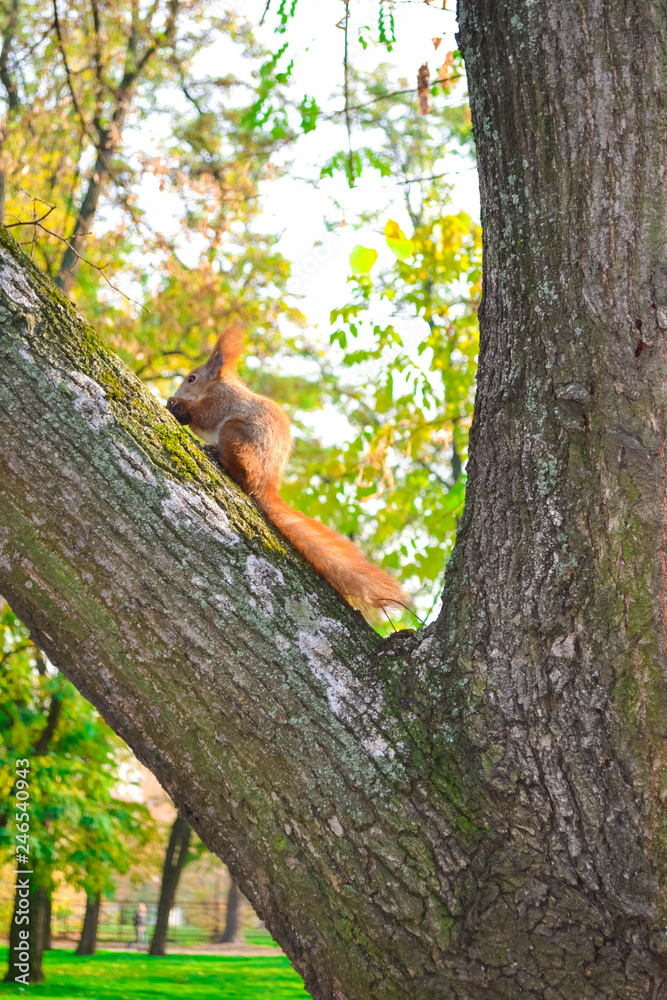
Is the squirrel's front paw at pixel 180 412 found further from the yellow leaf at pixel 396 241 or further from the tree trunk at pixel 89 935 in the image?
the tree trunk at pixel 89 935

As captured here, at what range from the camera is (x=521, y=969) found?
1.55m

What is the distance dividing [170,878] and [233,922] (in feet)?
22.2

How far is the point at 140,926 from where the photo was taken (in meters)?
19.4

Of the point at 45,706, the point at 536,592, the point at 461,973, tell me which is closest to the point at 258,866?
the point at 461,973

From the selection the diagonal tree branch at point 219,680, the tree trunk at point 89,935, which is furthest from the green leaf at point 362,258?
the tree trunk at point 89,935

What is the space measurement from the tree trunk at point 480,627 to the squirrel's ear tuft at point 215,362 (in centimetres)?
214

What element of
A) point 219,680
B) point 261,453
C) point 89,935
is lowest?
Answer: point 89,935

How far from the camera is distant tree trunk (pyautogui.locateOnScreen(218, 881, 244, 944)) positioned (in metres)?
18.9

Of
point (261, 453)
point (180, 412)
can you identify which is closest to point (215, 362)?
point (180, 412)

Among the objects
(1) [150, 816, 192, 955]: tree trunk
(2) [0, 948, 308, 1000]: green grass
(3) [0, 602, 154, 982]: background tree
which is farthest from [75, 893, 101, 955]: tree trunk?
(3) [0, 602, 154, 982]: background tree

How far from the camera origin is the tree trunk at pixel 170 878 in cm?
1348

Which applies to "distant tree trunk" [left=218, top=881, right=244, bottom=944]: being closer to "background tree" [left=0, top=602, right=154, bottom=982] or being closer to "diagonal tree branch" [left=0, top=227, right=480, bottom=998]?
"background tree" [left=0, top=602, right=154, bottom=982]

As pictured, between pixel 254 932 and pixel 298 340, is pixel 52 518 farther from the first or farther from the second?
pixel 254 932

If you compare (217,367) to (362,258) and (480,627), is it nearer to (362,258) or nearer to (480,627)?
(362,258)
